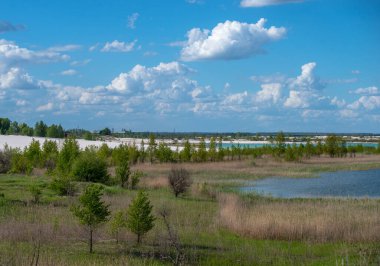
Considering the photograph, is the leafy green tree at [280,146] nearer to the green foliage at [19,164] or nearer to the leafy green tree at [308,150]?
the leafy green tree at [308,150]

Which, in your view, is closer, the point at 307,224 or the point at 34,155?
the point at 307,224

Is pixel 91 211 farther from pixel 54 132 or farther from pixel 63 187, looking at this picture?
pixel 54 132

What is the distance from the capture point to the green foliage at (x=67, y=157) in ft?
117

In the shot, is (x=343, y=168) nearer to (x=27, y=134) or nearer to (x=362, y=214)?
(x=362, y=214)

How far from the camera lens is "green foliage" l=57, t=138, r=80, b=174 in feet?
117

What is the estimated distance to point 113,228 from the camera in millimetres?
14836

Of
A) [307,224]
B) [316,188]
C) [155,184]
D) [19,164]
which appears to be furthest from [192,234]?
[19,164]

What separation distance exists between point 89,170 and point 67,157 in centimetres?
521

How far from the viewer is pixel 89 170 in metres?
33.9

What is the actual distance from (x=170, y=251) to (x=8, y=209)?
8.46 m

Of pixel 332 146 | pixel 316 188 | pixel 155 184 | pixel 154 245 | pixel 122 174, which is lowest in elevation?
pixel 316 188

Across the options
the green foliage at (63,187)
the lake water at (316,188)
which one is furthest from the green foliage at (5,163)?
the lake water at (316,188)

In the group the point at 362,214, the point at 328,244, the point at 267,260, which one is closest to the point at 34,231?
the point at 267,260

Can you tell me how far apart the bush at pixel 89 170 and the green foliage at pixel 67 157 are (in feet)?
2.82
